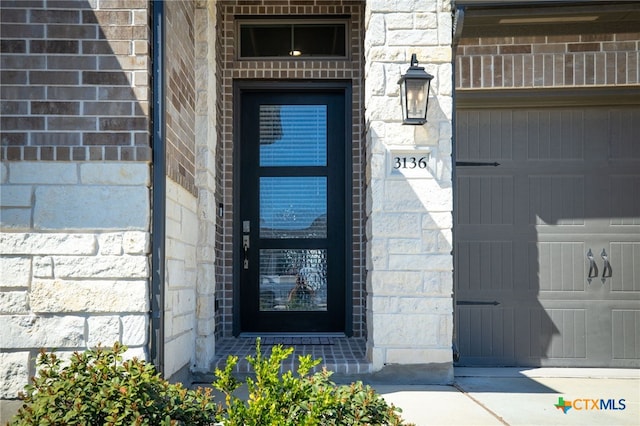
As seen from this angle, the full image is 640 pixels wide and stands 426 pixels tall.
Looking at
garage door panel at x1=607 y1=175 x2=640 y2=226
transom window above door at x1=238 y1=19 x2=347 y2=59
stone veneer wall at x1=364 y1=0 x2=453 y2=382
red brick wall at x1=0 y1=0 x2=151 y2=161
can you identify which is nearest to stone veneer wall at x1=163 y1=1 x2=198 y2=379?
red brick wall at x1=0 y1=0 x2=151 y2=161

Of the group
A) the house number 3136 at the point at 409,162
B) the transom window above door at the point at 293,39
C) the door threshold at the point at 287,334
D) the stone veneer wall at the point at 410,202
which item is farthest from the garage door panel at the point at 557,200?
the transom window above door at the point at 293,39

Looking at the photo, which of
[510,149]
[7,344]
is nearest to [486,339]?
[510,149]

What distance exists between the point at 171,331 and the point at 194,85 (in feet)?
6.09

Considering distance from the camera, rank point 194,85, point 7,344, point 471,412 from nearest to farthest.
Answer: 1. point 7,344
2. point 471,412
3. point 194,85

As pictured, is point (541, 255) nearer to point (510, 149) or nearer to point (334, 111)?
point (510, 149)

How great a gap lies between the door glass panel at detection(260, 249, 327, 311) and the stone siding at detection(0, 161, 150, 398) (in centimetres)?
235

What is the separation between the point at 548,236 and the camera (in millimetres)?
4676

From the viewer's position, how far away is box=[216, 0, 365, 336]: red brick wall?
506cm

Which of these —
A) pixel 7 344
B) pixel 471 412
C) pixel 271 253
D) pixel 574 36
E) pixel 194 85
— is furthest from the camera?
pixel 271 253

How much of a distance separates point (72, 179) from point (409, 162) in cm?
223

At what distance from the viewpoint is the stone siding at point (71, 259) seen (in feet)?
9.58

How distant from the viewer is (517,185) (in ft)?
15.4

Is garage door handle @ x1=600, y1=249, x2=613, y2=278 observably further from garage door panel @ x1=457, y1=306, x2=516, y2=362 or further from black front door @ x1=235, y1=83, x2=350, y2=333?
black front door @ x1=235, y1=83, x2=350, y2=333

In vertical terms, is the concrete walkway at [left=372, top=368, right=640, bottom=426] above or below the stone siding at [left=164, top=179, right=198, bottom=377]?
below
